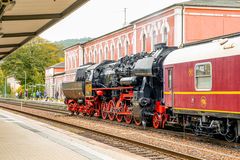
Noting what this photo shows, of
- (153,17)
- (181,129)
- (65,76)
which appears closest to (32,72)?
(65,76)

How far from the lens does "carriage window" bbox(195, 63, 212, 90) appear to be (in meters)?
14.7

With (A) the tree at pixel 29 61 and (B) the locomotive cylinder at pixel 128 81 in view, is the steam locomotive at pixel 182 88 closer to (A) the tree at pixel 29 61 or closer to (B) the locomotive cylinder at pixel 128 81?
(B) the locomotive cylinder at pixel 128 81

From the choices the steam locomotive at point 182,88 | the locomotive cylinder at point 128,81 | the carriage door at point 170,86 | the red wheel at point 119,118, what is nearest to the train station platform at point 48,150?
the steam locomotive at point 182,88

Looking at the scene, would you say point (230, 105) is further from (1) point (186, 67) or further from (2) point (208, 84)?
(1) point (186, 67)

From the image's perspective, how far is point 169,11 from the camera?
4291 centimetres

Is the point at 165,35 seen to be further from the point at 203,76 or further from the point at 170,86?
the point at 203,76

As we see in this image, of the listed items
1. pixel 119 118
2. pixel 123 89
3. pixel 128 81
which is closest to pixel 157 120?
pixel 128 81

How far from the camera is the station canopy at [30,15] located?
49.5ft

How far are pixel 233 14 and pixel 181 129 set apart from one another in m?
29.0

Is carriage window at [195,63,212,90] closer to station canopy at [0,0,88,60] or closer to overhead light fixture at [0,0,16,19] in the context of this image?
station canopy at [0,0,88,60]

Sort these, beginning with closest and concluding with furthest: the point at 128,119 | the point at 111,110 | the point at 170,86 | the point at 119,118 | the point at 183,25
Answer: the point at 170,86, the point at 128,119, the point at 119,118, the point at 111,110, the point at 183,25

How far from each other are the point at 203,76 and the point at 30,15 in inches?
277

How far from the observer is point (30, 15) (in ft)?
57.4

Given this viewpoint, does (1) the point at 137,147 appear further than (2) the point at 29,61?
No
